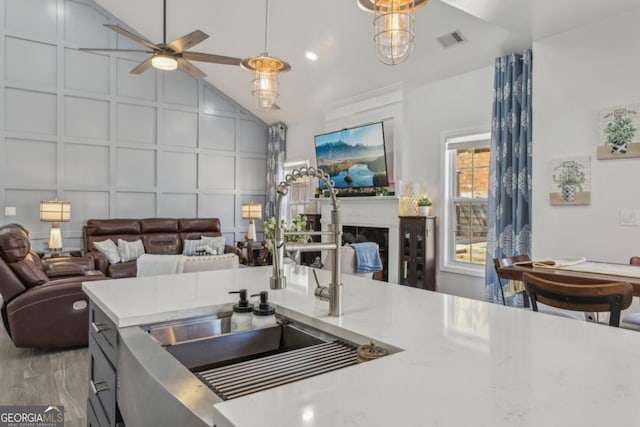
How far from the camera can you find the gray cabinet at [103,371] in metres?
1.30

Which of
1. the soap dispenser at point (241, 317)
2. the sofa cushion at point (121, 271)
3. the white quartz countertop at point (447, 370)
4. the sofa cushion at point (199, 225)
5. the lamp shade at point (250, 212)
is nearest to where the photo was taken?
the white quartz countertop at point (447, 370)

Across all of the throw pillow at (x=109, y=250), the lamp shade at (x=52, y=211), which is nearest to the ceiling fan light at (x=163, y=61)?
the lamp shade at (x=52, y=211)

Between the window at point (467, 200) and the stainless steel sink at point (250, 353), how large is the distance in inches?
159

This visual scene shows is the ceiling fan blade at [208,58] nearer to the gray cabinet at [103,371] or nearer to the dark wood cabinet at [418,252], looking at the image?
the gray cabinet at [103,371]

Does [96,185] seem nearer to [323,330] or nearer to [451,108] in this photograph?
[451,108]

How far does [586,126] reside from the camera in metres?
3.37

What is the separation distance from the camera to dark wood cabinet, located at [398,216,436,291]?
5074mm

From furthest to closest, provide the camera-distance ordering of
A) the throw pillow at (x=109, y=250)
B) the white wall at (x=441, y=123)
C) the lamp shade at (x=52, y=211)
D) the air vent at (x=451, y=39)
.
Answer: the throw pillow at (x=109, y=250) → the lamp shade at (x=52, y=211) → the white wall at (x=441, y=123) → the air vent at (x=451, y=39)

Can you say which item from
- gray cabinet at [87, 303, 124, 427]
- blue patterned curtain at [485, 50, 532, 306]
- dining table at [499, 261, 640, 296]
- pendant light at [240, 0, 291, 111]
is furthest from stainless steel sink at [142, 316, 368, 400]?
blue patterned curtain at [485, 50, 532, 306]

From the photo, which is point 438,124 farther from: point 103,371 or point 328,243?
point 103,371

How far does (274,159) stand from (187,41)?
4.86m

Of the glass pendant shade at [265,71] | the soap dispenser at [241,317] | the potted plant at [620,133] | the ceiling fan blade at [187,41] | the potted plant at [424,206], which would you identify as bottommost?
the soap dispenser at [241,317]

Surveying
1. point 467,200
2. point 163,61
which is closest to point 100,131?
point 163,61

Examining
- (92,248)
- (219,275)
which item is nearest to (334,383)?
(219,275)
